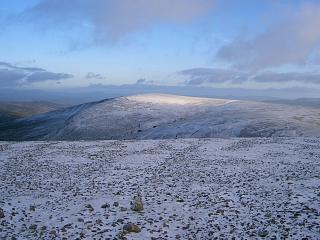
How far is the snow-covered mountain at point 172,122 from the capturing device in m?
74.8

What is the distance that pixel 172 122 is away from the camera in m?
90.9

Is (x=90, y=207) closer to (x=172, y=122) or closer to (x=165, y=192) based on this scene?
(x=165, y=192)

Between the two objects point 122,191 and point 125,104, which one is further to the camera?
point 125,104

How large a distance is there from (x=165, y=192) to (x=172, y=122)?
65412mm

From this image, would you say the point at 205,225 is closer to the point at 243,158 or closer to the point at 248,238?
the point at 248,238

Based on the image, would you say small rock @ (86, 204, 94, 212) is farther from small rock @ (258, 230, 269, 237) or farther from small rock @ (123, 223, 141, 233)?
small rock @ (258, 230, 269, 237)

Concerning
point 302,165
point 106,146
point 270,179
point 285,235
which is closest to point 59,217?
point 285,235

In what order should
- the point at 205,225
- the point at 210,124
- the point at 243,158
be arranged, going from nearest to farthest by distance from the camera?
the point at 205,225 → the point at 243,158 → the point at 210,124

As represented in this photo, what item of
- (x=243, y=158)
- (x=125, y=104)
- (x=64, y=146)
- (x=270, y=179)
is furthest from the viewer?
(x=125, y=104)

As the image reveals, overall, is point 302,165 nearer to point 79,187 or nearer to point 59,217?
point 79,187

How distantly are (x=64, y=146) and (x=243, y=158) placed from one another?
21.7 m

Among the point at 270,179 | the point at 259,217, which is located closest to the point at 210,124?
the point at 270,179

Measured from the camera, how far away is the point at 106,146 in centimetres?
4778

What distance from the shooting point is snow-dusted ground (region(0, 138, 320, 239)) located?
63.9 feet
